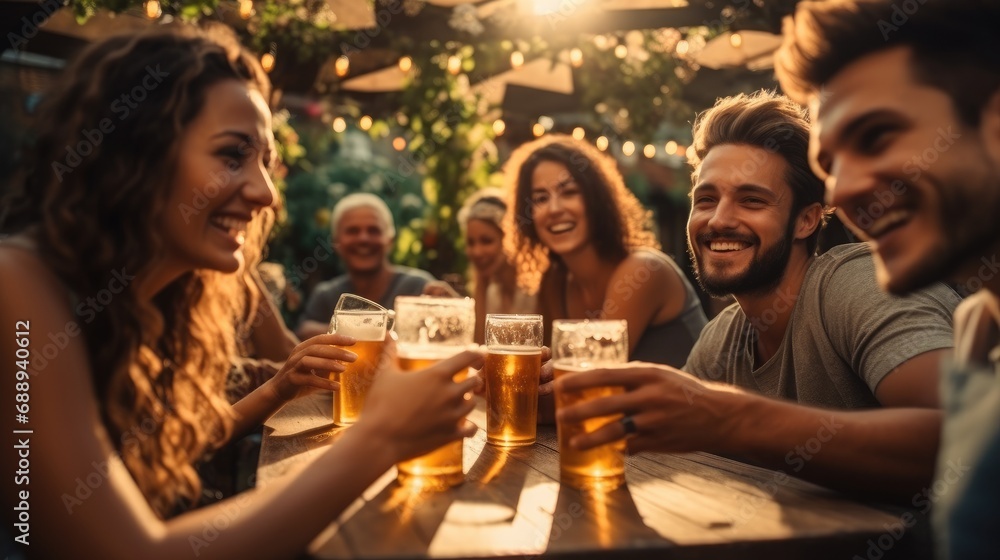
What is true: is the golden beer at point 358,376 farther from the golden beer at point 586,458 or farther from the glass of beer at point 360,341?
the golden beer at point 586,458

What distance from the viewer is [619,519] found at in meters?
1.15

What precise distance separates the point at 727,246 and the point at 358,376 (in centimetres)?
107

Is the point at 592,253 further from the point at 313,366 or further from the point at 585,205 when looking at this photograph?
the point at 313,366

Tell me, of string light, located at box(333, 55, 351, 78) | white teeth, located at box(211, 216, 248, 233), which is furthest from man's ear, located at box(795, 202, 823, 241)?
string light, located at box(333, 55, 351, 78)

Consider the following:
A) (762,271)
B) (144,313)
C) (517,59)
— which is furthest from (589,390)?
(517,59)

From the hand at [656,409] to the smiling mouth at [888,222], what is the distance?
0.36m

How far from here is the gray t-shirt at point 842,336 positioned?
1.47m

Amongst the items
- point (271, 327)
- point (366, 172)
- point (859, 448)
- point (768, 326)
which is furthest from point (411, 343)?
point (366, 172)

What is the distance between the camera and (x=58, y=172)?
4.17ft

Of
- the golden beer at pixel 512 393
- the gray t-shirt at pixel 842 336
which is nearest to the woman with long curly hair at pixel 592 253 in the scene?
the gray t-shirt at pixel 842 336

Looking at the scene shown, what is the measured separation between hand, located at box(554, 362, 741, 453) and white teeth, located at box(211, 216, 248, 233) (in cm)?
68

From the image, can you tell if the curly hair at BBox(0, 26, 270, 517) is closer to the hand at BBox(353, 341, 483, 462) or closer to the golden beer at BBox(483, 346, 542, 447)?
the hand at BBox(353, 341, 483, 462)

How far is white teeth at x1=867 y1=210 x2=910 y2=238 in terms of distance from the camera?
1.07 metres

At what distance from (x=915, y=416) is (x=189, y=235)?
131cm
